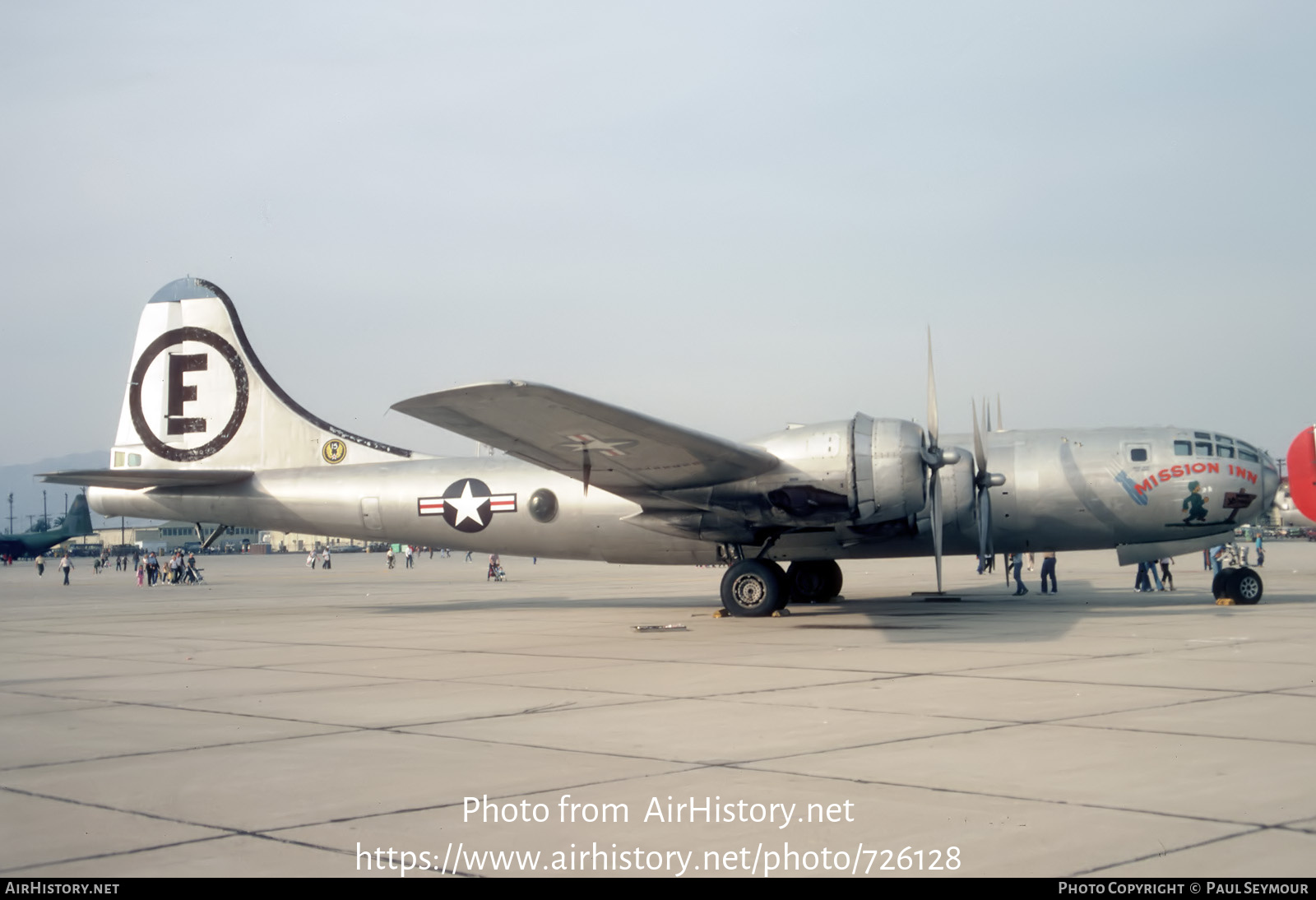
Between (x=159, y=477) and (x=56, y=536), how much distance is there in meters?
91.9

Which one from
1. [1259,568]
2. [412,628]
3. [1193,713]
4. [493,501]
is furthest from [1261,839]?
[1259,568]

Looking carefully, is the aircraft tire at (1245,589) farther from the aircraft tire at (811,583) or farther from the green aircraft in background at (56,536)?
the green aircraft in background at (56,536)

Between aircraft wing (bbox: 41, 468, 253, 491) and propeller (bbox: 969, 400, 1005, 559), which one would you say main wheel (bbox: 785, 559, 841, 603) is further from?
aircraft wing (bbox: 41, 468, 253, 491)

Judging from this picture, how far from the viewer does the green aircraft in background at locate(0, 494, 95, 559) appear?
103812mm

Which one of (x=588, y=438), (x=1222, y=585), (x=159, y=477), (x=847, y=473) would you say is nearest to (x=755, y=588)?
(x=847, y=473)

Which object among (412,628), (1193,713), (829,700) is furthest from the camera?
(412,628)

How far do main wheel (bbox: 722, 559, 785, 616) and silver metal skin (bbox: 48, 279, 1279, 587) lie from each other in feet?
0.36

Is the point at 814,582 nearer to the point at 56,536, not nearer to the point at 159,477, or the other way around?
the point at 159,477

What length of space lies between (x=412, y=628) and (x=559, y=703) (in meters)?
10.3

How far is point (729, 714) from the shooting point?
32.2ft

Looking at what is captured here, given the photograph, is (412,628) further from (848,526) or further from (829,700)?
(829,700)

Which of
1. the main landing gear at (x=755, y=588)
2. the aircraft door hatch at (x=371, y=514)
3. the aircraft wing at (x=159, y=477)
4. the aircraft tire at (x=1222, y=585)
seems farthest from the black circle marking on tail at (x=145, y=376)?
the aircraft tire at (x=1222, y=585)

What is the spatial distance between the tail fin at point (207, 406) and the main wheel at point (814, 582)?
30.0 ft

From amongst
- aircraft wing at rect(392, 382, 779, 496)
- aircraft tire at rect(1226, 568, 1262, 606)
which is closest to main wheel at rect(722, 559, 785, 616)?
aircraft wing at rect(392, 382, 779, 496)
